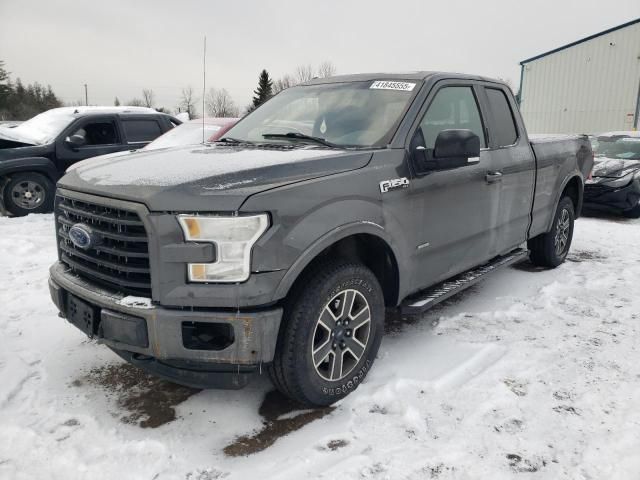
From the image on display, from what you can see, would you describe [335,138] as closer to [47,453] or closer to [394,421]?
[394,421]

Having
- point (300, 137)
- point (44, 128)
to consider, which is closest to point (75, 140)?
point (44, 128)

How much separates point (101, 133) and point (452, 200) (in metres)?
7.38

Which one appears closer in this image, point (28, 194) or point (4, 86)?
point (28, 194)

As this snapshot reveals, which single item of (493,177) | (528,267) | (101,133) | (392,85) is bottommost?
(528,267)

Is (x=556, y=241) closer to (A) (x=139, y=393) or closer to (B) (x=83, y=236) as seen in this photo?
(A) (x=139, y=393)

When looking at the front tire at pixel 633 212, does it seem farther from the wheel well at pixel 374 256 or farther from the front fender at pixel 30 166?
the front fender at pixel 30 166

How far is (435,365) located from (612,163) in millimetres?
7817

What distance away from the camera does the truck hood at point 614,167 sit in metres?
9.05

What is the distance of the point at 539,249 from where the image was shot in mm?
5551

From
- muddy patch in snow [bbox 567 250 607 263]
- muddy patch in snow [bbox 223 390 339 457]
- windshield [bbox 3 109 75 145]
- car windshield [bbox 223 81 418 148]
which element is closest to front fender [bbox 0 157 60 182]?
windshield [bbox 3 109 75 145]

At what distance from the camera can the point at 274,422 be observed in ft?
9.06

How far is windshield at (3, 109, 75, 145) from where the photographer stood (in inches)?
339

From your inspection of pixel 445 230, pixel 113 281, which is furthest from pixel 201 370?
pixel 445 230

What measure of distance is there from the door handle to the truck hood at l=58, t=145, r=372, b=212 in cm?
134
